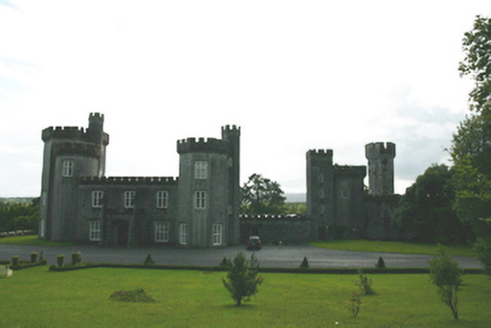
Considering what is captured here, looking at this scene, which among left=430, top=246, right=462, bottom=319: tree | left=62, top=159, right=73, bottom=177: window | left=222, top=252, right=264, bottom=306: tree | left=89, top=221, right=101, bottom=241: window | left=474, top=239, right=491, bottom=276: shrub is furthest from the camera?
left=62, top=159, right=73, bottom=177: window

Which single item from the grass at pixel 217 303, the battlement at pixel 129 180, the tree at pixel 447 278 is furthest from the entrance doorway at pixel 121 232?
the tree at pixel 447 278

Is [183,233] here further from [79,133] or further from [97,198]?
[79,133]

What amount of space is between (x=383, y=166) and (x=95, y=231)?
48505 millimetres

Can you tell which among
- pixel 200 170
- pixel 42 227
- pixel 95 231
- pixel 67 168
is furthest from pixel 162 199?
pixel 42 227

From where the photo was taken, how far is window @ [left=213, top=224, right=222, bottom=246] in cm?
4697

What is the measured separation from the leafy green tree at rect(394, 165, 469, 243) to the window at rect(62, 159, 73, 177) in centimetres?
4158

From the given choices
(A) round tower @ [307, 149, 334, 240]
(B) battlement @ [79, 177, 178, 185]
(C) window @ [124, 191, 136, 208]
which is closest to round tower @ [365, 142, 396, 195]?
(A) round tower @ [307, 149, 334, 240]

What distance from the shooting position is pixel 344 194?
2427 inches

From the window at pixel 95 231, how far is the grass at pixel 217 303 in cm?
2425

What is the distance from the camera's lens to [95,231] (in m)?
48.9

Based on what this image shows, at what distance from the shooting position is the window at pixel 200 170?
4716 centimetres

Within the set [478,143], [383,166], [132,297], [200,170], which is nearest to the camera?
[132,297]

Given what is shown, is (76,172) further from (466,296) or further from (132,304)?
(466,296)

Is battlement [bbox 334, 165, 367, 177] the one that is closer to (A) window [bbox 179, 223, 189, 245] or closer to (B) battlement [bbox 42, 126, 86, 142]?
(A) window [bbox 179, 223, 189, 245]
